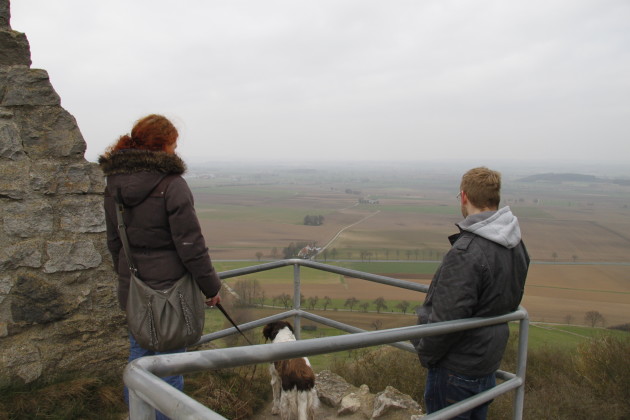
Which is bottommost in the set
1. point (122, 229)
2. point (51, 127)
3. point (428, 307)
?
point (428, 307)

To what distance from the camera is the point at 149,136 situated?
2.51 meters

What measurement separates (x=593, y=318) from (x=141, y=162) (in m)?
14.6

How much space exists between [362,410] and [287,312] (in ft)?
3.94

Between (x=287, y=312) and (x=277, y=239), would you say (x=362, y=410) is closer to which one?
(x=287, y=312)

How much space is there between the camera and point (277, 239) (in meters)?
23.2

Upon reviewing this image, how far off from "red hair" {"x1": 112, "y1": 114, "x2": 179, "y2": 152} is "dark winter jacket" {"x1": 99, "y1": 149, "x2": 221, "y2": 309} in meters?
0.10

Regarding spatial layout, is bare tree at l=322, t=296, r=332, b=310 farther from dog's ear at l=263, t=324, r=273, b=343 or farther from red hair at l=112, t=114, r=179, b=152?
red hair at l=112, t=114, r=179, b=152

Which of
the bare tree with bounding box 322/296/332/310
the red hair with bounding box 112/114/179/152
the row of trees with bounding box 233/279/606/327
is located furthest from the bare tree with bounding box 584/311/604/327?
the red hair with bounding box 112/114/179/152

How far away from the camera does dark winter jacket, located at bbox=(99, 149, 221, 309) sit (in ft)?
7.66

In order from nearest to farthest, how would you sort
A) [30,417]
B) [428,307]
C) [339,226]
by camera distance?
1. [428,307]
2. [30,417]
3. [339,226]

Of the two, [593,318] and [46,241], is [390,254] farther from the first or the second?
[46,241]

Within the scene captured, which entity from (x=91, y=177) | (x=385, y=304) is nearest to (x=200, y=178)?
(x=385, y=304)

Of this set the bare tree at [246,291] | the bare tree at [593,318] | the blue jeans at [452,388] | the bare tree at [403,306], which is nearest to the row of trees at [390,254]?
the bare tree at [593,318]

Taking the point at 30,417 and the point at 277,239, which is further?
the point at 277,239
